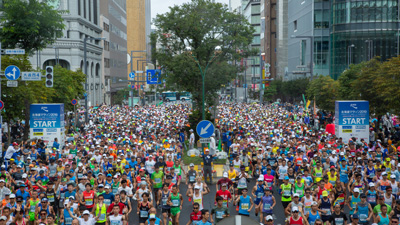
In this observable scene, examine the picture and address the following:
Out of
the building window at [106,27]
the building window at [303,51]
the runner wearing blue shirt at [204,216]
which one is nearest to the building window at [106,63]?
the building window at [106,27]

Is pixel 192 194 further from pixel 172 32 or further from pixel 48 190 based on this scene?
pixel 172 32

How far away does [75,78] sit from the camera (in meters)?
46.2

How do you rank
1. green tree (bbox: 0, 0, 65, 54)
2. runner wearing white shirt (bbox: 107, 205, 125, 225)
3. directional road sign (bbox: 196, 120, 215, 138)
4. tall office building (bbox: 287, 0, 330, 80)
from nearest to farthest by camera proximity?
runner wearing white shirt (bbox: 107, 205, 125, 225)
directional road sign (bbox: 196, 120, 215, 138)
green tree (bbox: 0, 0, 65, 54)
tall office building (bbox: 287, 0, 330, 80)

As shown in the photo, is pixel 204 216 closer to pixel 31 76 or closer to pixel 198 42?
pixel 31 76

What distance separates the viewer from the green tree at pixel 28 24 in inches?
1091

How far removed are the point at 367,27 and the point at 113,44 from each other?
171 ft

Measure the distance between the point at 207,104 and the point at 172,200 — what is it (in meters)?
24.4

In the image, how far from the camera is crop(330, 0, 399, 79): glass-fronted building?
7056 centimetres

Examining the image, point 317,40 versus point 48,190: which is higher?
point 317,40

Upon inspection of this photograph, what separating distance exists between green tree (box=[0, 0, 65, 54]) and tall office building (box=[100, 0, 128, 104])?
6601 cm

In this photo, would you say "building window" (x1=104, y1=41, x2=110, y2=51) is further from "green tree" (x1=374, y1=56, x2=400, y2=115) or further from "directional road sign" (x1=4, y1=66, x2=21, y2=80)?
"directional road sign" (x1=4, y1=66, x2=21, y2=80)

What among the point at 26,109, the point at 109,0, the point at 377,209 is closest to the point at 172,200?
the point at 377,209

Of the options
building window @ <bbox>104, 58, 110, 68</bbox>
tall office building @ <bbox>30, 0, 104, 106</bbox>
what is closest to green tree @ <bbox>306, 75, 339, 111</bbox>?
tall office building @ <bbox>30, 0, 104, 106</bbox>

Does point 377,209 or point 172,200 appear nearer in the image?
point 377,209
